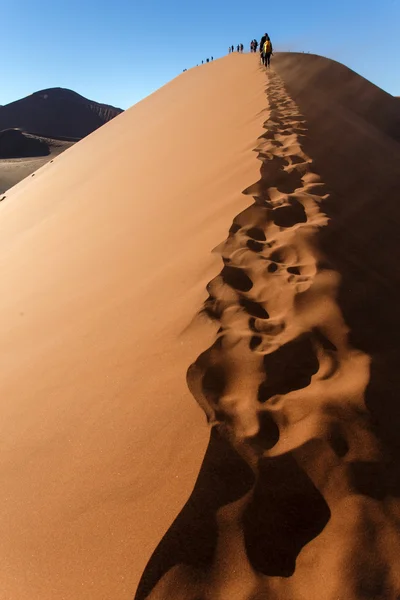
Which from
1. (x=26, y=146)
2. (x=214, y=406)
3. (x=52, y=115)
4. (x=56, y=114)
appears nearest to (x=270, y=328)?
(x=214, y=406)

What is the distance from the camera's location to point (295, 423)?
4.90ft

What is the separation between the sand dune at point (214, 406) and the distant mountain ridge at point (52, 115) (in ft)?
207

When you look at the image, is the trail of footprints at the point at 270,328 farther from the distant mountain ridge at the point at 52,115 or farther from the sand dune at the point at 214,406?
the distant mountain ridge at the point at 52,115

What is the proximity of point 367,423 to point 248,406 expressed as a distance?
1.38ft

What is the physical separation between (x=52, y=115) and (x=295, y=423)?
7389cm

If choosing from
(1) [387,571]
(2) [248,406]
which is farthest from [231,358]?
(1) [387,571]

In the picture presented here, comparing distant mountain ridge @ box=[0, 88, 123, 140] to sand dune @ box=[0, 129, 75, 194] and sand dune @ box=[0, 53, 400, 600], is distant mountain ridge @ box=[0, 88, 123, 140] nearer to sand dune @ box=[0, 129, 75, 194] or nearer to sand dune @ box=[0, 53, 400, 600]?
sand dune @ box=[0, 129, 75, 194]

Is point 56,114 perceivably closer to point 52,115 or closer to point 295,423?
point 52,115

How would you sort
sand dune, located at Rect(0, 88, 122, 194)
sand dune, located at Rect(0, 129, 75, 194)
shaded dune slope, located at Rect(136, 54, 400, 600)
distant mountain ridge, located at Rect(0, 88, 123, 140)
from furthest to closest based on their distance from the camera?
1. distant mountain ridge, located at Rect(0, 88, 123, 140)
2. sand dune, located at Rect(0, 88, 122, 194)
3. sand dune, located at Rect(0, 129, 75, 194)
4. shaded dune slope, located at Rect(136, 54, 400, 600)

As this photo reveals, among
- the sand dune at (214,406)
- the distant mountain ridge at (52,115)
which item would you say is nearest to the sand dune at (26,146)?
the distant mountain ridge at (52,115)

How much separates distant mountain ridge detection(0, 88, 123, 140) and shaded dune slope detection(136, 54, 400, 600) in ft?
209

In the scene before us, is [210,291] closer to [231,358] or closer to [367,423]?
[231,358]

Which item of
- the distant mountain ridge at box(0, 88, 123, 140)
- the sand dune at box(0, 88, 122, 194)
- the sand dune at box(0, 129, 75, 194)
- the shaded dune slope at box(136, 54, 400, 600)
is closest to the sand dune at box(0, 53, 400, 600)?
the shaded dune slope at box(136, 54, 400, 600)

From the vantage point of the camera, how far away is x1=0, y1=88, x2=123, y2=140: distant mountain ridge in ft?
203
